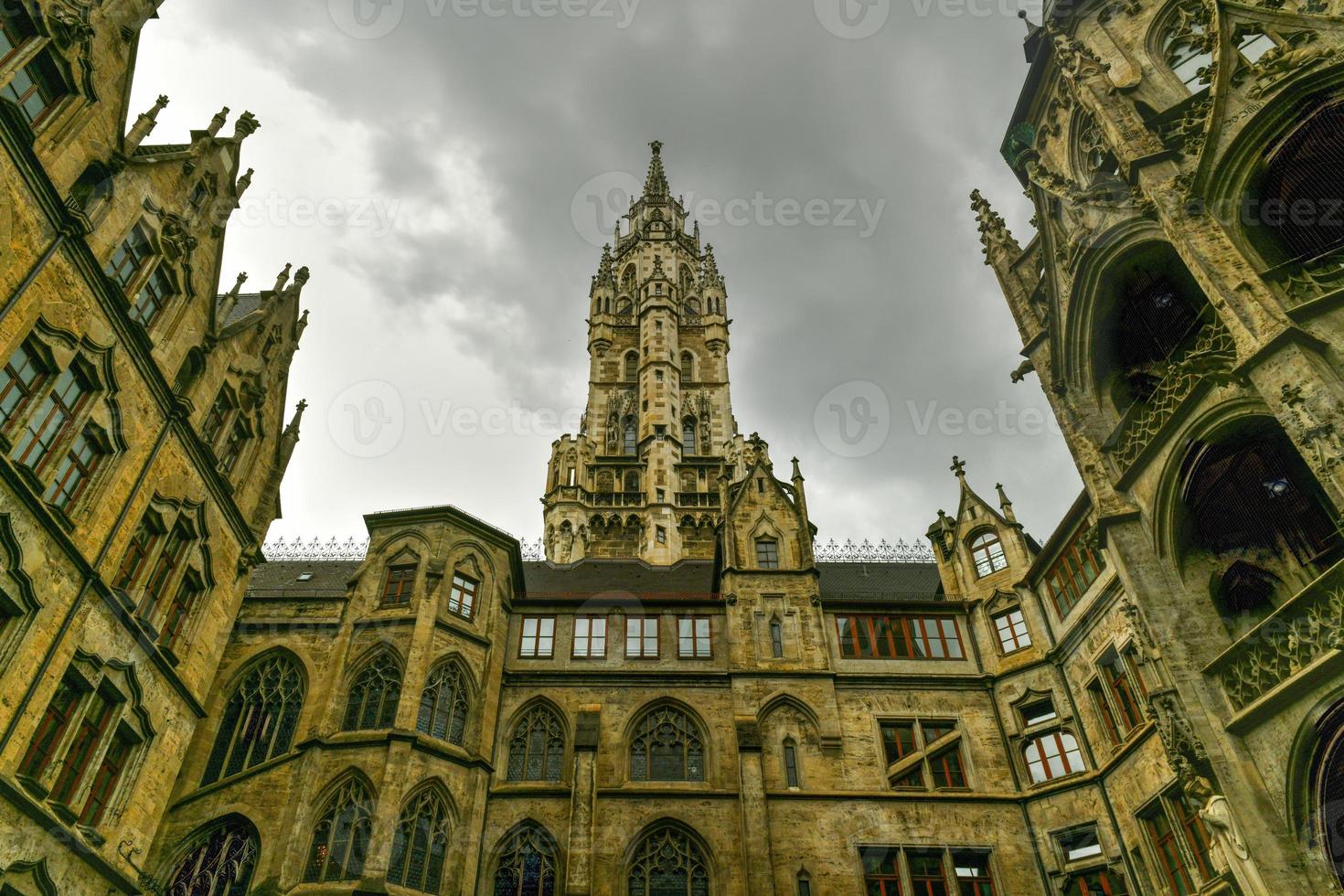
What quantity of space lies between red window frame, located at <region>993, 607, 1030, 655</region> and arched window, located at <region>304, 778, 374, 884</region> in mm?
18814

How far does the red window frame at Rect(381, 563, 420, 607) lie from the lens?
25797 millimetres

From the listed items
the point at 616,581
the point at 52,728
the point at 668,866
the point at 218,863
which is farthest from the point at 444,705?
the point at 616,581

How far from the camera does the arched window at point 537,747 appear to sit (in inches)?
982

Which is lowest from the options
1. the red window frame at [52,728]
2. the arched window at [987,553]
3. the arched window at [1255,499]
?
the red window frame at [52,728]

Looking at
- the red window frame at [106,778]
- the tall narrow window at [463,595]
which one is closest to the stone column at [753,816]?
the tall narrow window at [463,595]

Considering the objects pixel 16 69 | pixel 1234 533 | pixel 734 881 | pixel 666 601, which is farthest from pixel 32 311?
pixel 1234 533

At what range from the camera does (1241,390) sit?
15.0 m

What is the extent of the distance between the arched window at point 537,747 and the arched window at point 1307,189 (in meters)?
21.1

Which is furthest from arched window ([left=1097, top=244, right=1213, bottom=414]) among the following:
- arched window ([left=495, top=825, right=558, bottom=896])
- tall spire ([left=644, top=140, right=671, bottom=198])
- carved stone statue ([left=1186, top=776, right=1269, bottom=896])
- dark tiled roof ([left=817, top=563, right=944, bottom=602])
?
tall spire ([left=644, top=140, right=671, bottom=198])

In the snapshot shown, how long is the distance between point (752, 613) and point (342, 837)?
13241 mm

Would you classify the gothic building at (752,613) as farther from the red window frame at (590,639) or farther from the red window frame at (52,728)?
the red window frame at (590,639)

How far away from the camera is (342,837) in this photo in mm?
20938

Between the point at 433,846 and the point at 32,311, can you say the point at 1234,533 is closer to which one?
the point at 433,846

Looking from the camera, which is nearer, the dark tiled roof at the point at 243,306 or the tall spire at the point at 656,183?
the dark tiled roof at the point at 243,306
